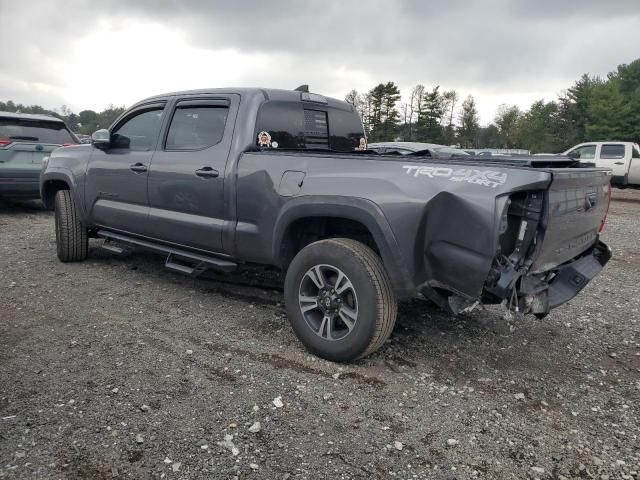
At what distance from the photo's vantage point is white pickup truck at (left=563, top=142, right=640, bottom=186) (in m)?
15.9

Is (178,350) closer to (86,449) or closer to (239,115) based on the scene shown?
(86,449)

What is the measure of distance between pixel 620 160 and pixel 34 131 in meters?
16.3

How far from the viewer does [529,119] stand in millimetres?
71250

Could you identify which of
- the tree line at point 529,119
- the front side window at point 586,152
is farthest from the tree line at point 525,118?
the front side window at point 586,152

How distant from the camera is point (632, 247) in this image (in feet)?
25.1

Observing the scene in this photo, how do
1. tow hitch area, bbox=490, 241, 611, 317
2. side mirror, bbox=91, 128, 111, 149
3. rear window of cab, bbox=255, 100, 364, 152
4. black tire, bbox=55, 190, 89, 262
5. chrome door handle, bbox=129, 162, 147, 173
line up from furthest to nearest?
black tire, bbox=55, 190, 89, 262, side mirror, bbox=91, 128, 111, 149, chrome door handle, bbox=129, 162, 147, 173, rear window of cab, bbox=255, 100, 364, 152, tow hitch area, bbox=490, 241, 611, 317

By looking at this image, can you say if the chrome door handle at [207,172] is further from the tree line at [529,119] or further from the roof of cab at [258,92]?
the tree line at [529,119]

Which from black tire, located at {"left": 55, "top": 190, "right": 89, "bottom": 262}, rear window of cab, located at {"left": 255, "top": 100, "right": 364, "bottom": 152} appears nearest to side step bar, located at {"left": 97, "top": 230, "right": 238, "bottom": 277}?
black tire, located at {"left": 55, "top": 190, "right": 89, "bottom": 262}

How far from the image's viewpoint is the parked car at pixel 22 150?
823 cm

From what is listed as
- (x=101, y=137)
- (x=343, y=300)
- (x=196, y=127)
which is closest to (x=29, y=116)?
(x=101, y=137)

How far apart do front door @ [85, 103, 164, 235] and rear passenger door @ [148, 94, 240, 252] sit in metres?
0.19

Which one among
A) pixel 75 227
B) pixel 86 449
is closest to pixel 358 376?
pixel 86 449

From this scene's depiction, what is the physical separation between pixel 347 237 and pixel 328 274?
38 cm

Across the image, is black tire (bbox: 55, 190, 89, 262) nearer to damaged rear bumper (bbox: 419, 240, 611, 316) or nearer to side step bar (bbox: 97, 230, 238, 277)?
side step bar (bbox: 97, 230, 238, 277)
